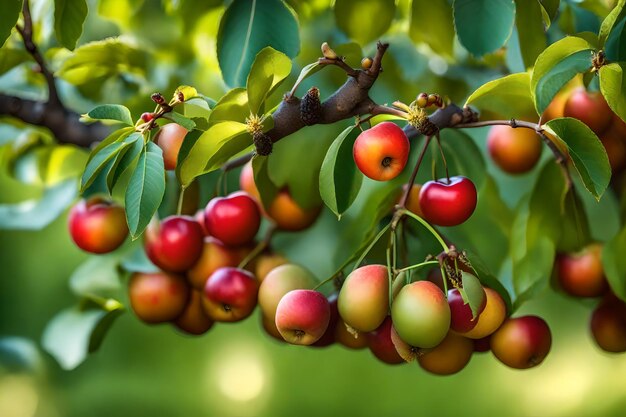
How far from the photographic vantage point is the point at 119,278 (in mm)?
901

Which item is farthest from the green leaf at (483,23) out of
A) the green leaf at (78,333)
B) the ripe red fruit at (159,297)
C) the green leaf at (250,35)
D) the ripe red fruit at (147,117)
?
the green leaf at (78,333)

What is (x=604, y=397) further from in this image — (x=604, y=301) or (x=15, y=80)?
(x=15, y=80)

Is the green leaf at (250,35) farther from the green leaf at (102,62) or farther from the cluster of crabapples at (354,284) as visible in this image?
the green leaf at (102,62)

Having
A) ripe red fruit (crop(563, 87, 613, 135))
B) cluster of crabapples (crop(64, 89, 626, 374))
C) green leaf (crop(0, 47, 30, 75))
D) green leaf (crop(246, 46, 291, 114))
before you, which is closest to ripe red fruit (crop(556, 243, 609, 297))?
cluster of crabapples (crop(64, 89, 626, 374))

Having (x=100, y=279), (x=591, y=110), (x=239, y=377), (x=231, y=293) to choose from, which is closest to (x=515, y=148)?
(x=591, y=110)

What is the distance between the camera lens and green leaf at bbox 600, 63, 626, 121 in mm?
604

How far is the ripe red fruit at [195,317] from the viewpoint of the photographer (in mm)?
822

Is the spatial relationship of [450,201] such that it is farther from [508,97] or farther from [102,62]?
[102,62]

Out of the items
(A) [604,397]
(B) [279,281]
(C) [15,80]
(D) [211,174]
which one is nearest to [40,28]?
(C) [15,80]

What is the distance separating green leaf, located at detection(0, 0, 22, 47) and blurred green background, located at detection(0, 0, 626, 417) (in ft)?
1.14

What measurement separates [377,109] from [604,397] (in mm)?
892

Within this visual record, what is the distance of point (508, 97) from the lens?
73 cm

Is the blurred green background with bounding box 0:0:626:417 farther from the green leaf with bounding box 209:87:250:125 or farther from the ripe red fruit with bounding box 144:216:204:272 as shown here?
the green leaf with bounding box 209:87:250:125

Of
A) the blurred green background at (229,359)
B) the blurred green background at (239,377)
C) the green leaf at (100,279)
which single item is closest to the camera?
the green leaf at (100,279)
